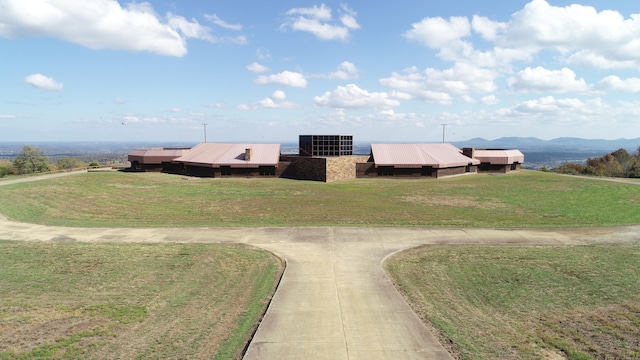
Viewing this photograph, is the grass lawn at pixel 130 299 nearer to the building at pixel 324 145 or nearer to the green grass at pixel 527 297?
the green grass at pixel 527 297

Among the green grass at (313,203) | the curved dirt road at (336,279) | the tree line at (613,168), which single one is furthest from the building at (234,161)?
the tree line at (613,168)

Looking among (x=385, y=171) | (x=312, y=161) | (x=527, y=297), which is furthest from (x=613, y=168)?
(x=527, y=297)

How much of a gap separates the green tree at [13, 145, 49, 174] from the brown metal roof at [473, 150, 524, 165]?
Answer: 82.3m

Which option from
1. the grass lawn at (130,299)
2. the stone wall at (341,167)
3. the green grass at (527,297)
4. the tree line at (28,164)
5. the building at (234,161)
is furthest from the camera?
the tree line at (28,164)

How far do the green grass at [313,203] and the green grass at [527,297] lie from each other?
6877 millimetres

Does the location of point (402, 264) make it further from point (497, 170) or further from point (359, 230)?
point (497, 170)

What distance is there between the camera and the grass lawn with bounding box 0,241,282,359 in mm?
9508

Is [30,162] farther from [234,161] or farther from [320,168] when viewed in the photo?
[320,168]

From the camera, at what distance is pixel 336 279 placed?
47.6 ft

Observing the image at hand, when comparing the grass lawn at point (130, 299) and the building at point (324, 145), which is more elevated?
the building at point (324, 145)

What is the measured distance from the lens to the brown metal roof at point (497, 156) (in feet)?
196

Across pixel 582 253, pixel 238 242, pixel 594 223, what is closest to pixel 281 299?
pixel 238 242

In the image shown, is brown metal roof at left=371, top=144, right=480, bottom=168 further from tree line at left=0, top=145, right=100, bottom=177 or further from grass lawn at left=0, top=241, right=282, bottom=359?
tree line at left=0, top=145, right=100, bottom=177

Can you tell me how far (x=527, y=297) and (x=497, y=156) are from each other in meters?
52.8
